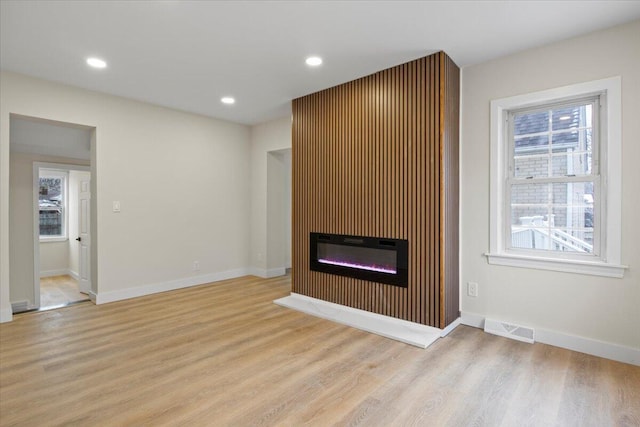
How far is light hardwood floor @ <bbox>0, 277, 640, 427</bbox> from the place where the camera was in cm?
193

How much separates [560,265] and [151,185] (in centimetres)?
485

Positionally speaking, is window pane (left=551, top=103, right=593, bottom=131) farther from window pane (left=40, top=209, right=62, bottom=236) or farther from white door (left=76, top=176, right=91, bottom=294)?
window pane (left=40, top=209, right=62, bottom=236)

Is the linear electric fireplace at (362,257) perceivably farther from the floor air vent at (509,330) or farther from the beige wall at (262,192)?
the beige wall at (262,192)

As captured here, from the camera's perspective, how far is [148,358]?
2646mm

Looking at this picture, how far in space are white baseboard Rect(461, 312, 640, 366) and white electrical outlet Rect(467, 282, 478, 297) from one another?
0.58m

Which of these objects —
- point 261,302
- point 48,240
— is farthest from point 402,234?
point 48,240

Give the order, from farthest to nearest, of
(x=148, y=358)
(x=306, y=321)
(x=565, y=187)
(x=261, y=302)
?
(x=261, y=302) → (x=306, y=321) → (x=565, y=187) → (x=148, y=358)

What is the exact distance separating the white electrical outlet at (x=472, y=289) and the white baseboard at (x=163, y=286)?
3.76 metres

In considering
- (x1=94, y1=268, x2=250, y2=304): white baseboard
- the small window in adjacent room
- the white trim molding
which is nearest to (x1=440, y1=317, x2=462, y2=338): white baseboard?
(x1=94, y1=268, x2=250, y2=304): white baseboard

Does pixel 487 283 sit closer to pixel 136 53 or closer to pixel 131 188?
pixel 136 53

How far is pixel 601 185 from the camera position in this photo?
8.96 ft

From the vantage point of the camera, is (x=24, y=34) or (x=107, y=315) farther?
(x=107, y=315)

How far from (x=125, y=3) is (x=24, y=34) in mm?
1125

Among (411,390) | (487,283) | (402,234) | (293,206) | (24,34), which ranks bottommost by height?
(411,390)
